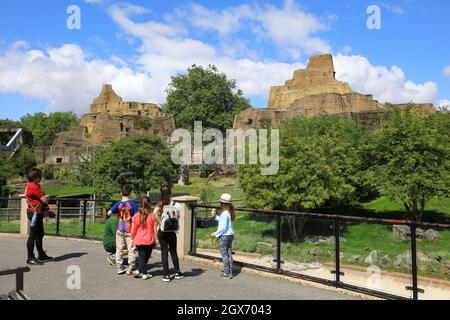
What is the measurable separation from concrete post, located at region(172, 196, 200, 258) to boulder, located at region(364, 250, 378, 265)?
13.0 ft

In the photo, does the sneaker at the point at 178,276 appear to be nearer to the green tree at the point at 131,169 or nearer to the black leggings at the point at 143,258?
the black leggings at the point at 143,258

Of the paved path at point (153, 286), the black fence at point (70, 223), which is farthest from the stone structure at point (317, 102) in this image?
the paved path at point (153, 286)

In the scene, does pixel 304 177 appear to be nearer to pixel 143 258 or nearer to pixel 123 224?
pixel 123 224

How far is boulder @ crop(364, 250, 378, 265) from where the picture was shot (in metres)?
8.34

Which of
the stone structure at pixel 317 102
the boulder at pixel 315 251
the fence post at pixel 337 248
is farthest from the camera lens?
the stone structure at pixel 317 102

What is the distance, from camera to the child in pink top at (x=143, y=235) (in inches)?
316

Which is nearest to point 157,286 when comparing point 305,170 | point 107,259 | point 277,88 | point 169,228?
point 169,228

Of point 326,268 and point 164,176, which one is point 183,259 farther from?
point 164,176

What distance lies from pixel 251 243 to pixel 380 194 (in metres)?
25.8

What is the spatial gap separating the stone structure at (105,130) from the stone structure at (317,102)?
1564 centimetres

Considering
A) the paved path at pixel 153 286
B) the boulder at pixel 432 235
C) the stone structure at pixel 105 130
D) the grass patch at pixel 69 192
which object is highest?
the stone structure at pixel 105 130

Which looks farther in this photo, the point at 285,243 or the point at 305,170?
the point at 305,170

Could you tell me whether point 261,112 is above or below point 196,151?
above

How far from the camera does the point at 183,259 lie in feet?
33.1
